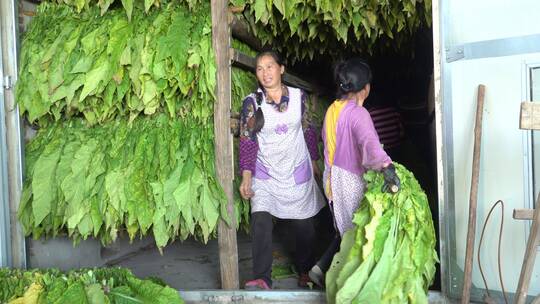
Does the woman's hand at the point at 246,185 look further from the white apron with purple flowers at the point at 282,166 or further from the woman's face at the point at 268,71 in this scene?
the woman's face at the point at 268,71

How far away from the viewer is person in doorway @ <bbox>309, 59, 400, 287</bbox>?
3.24m

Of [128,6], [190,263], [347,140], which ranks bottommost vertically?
[190,263]

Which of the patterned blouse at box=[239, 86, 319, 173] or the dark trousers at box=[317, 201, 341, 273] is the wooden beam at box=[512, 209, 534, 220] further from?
the patterned blouse at box=[239, 86, 319, 173]

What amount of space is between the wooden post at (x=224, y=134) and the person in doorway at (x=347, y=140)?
25.0 inches

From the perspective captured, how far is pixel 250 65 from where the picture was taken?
4016 millimetres

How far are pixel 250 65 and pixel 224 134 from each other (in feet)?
Result: 2.41

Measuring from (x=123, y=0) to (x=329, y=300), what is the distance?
89.4 inches

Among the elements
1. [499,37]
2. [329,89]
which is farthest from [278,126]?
[329,89]

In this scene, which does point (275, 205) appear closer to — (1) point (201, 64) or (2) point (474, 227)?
(1) point (201, 64)

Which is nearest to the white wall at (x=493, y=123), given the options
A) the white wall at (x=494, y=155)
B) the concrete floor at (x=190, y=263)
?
the white wall at (x=494, y=155)

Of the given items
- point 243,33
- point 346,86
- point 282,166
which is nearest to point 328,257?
point 282,166

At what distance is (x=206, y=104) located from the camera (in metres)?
3.52

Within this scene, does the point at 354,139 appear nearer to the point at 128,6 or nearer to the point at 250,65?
the point at 250,65

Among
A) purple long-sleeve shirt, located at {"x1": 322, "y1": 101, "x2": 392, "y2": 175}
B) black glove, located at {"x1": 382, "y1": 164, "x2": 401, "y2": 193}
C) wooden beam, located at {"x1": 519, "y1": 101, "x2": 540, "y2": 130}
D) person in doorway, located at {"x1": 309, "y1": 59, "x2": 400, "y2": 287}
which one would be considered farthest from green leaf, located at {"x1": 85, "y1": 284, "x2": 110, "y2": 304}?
wooden beam, located at {"x1": 519, "y1": 101, "x2": 540, "y2": 130}
